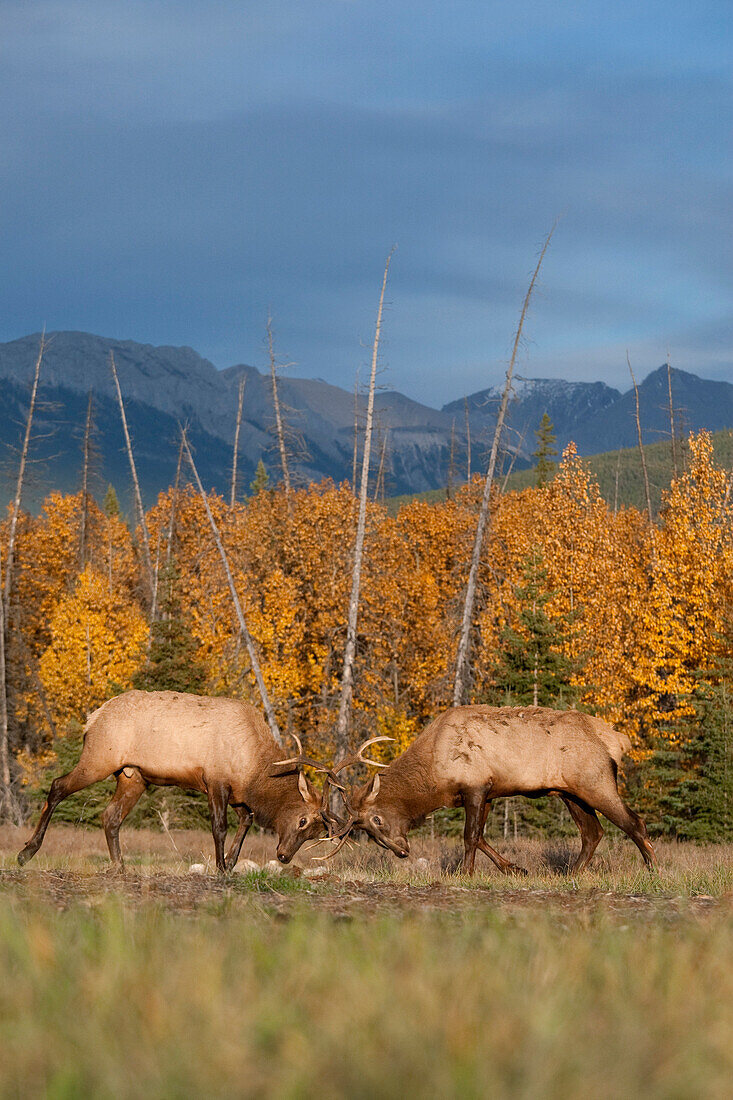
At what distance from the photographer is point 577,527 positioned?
119 ft

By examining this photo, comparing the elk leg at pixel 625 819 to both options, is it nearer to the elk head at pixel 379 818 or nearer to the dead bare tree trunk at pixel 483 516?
the elk head at pixel 379 818

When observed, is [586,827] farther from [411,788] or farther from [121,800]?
[121,800]

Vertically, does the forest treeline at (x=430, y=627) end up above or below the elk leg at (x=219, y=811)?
above

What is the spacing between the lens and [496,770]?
40.2ft

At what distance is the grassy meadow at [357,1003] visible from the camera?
9.41 feet

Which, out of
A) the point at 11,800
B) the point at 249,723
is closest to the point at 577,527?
the point at 11,800

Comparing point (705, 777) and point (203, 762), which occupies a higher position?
point (203, 762)

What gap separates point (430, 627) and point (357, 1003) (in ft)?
127

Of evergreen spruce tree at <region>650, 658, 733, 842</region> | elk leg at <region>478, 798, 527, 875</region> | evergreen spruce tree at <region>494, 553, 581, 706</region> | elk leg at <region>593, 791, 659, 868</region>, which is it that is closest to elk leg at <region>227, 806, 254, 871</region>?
elk leg at <region>478, 798, 527, 875</region>

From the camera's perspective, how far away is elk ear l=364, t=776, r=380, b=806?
12.8 m

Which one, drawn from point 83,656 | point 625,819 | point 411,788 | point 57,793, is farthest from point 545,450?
point 57,793

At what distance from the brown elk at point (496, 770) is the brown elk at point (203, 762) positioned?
0.66m

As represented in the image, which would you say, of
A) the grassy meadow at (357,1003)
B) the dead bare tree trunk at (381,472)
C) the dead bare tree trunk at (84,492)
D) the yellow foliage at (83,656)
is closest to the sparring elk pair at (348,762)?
the grassy meadow at (357,1003)

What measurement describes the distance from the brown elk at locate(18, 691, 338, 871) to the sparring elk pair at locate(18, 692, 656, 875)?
0.04ft
